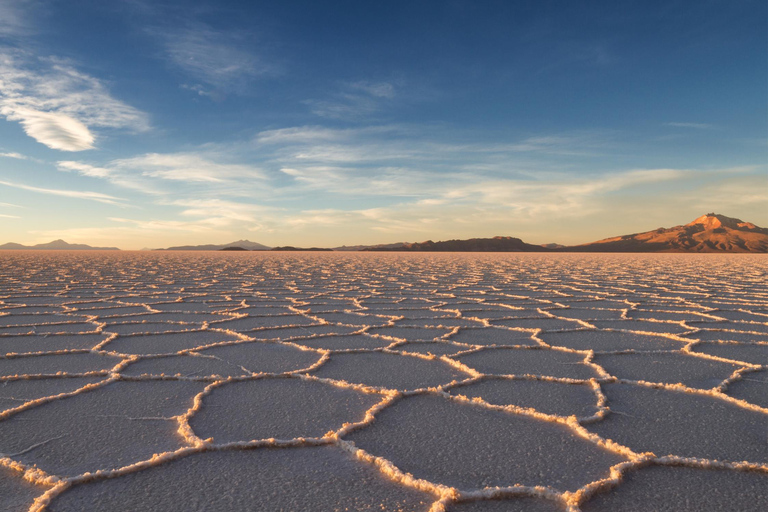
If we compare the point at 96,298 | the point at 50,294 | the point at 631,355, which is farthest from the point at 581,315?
the point at 50,294

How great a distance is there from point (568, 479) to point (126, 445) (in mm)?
977

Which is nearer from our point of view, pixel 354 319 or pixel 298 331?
pixel 298 331

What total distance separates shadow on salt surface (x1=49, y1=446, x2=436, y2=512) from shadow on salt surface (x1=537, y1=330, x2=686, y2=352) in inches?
60.0

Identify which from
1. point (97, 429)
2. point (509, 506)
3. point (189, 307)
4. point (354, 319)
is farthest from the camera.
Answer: point (189, 307)

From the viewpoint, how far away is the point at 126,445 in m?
1.19

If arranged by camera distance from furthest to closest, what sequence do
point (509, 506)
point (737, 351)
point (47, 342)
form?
point (47, 342), point (737, 351), point (509, 506)

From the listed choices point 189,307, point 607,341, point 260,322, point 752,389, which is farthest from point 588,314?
point 189,307

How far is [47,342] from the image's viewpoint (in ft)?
7.64

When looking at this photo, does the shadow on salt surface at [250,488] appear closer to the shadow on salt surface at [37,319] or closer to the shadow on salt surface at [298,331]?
the shadow on salt surface at [298,331]

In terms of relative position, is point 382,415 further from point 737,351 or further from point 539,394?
point 737,351

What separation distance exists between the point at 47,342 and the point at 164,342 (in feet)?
1.68

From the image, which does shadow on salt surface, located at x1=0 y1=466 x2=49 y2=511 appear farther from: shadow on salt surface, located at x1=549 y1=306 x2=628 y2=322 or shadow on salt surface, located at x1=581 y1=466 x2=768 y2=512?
shadow on salt surface, located at x1=549 y1=306 x2=628 y2=322

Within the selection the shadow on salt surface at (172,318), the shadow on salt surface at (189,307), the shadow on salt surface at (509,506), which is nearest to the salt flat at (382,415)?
the shadow on salt surface at (509,506)

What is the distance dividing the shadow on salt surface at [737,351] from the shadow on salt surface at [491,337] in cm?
72
